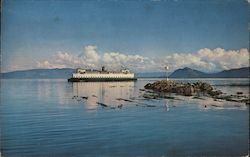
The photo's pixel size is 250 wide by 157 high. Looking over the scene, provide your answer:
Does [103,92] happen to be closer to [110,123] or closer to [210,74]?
[110,123]

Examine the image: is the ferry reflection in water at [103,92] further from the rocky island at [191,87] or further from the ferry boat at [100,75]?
the rocky island at [191,87]

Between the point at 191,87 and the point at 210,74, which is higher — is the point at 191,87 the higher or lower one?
the lower one

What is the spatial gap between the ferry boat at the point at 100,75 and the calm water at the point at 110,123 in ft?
0.18

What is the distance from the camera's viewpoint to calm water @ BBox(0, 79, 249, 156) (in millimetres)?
3256

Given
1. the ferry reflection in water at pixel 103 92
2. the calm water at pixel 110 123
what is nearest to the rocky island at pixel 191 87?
the calm water at pixel 110 123

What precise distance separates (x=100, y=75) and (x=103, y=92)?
0.17 meters

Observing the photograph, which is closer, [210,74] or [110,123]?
[110,123]

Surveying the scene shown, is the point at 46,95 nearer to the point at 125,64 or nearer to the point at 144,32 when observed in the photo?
the point at 125,64

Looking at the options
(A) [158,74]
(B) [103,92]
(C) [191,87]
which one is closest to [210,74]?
(C) [191,87]

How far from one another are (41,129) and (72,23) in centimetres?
101

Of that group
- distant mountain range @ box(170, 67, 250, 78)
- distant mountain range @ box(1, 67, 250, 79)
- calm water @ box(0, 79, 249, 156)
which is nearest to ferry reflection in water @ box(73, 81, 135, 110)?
calm water @ box(0, 79, 249, 156)

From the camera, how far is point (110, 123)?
3367 mm

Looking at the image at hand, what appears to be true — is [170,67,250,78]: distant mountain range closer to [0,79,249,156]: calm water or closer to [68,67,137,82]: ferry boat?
[0,79,249,156]: calm water

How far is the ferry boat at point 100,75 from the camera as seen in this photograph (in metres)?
3.52
